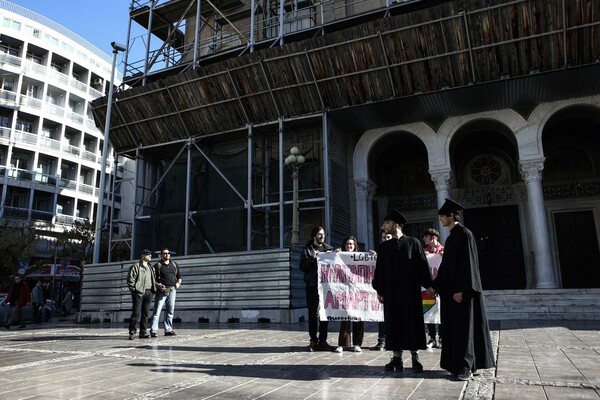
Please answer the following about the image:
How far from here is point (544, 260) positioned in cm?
1491

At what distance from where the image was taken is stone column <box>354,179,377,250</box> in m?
17.6

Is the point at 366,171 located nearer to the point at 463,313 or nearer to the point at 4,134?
the point at 463,313

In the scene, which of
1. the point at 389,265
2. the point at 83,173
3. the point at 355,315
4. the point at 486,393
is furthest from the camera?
the point at 83,173

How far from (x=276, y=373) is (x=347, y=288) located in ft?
8.58

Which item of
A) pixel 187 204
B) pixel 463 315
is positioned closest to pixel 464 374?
pixel 463 315

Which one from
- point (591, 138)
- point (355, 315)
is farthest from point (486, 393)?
point (591, 138)

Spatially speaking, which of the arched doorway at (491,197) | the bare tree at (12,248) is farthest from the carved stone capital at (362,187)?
the bare tree at (12,248)

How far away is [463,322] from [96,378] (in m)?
4.28

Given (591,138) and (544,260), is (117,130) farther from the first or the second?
(591,138)

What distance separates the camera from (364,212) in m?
17.7

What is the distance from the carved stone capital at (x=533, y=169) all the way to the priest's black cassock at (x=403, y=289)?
12.2 metres

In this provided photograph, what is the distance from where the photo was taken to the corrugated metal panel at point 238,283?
45.0ft

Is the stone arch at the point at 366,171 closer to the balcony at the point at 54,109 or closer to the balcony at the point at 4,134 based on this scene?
the balcony at the point at 4,134

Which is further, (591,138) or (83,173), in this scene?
(83,173)
